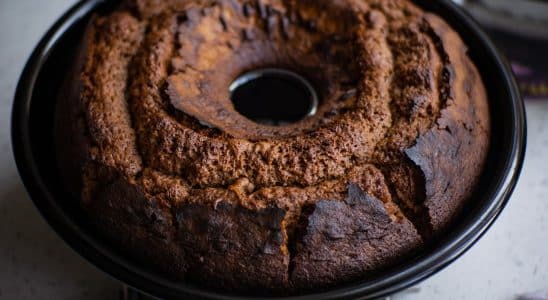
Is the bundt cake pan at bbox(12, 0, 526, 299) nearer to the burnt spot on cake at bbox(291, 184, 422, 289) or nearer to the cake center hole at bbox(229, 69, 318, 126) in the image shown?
the burnt spot on cake at bbox(291, 184, 422, 289)

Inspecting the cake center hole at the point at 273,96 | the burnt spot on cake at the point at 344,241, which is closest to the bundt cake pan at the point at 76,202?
the burnt spot on cake at the point at 344,241

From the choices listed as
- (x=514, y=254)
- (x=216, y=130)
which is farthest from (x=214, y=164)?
(x=514, y=254)

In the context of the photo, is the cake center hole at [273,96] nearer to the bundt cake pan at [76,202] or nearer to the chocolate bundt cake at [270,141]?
the chocolate bundt cake at [270,141]

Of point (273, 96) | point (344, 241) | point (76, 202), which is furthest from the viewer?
point (273, 96)

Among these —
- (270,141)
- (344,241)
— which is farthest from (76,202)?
(344,241)

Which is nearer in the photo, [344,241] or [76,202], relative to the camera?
[344,241]

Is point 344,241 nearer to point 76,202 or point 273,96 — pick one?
point 273,96

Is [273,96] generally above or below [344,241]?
above
